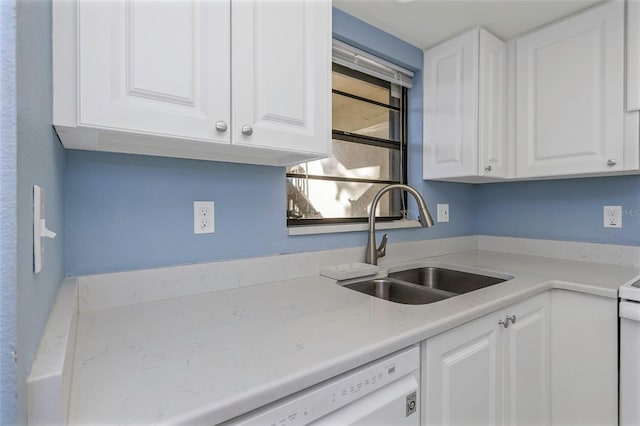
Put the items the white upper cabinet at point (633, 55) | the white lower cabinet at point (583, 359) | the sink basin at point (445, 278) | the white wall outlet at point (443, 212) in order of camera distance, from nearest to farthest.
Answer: the white lower cabinet at point (583, 359) < the white upper cabinet at point (633, 55) < the sink basin at point (445, 278) < the white wall outlet at point (443, 212)

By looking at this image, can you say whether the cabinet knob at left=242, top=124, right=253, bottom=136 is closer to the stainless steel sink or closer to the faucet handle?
the stainless steel sink

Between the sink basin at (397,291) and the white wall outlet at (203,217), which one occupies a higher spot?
the white wall outlet at (203,217)

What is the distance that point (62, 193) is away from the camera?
0.91 metres

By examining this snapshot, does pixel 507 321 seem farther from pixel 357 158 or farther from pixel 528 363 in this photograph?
pixel 357 158

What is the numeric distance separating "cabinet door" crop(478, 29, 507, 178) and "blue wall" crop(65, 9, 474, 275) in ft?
2.45

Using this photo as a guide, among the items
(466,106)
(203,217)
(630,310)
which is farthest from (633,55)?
(203,217)

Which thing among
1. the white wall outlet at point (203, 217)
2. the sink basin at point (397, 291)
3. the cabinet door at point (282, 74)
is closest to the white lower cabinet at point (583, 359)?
the sink basin at point (397, 291)

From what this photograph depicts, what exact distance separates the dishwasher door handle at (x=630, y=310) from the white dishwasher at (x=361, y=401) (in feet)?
3.02

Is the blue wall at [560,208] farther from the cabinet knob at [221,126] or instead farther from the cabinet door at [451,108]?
the cabinet knob at [221,126]

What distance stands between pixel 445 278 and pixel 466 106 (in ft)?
2.98

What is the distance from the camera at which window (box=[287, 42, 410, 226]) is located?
1591mm

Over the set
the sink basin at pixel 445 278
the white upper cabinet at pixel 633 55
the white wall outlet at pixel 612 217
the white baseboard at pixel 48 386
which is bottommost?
the sink basin at pixel 445 278

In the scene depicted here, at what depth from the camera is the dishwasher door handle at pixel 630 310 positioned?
1.17 m

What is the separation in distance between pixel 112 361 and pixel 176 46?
28.7 inches
